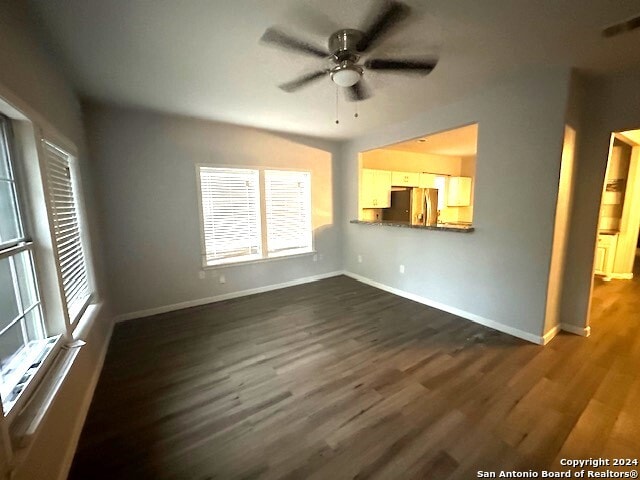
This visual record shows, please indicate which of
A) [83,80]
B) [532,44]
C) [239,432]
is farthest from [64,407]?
[532,44]

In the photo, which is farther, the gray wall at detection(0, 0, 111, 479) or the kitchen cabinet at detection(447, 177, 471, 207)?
the kitchen cabinet at detection(447, 177, 471, 207)

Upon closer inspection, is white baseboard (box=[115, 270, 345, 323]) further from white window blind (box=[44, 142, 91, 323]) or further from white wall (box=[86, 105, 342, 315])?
white window blind (box=[44, 142, 91, 323])

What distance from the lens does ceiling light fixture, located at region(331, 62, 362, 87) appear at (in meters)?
1.76

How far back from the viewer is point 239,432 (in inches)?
66.4

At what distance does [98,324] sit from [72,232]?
892mm

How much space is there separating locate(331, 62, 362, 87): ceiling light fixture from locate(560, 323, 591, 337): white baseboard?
3.32m

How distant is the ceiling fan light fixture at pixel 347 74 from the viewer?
1.76 metres

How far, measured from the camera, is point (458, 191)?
6535mm

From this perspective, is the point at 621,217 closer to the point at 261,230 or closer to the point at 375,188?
the point at 375,188

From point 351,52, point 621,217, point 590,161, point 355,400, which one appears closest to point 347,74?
point 351,52

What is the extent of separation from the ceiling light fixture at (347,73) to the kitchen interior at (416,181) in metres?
2.68

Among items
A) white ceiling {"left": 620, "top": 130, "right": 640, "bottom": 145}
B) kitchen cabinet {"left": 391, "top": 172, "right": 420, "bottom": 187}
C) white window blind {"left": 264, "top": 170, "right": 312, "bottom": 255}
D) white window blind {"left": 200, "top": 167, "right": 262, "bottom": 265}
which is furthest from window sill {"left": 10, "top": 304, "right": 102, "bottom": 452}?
white ceiling {"left": 620, "top": 130, "right": 640, "bottom": 145}

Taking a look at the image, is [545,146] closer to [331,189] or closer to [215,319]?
[331,189]

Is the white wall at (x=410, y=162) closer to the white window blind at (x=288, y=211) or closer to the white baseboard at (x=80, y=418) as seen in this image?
the white window blind at (x=288, y=211)
